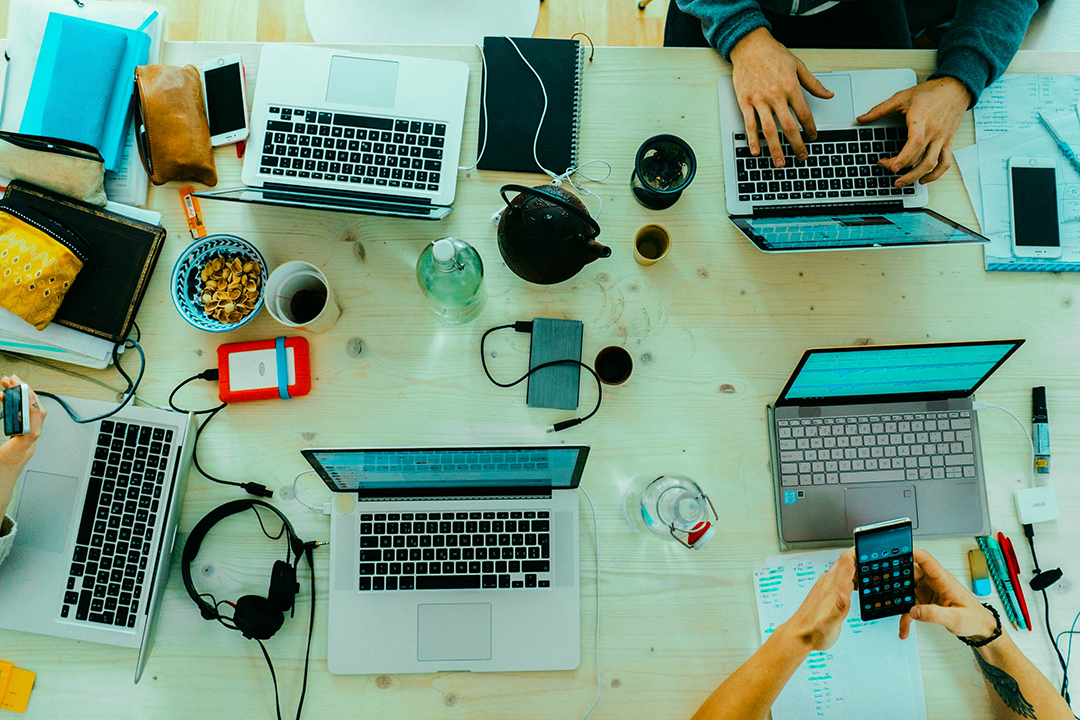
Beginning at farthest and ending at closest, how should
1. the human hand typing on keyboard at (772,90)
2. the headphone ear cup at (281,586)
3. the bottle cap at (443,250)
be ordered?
the human hand typing on keyboard at (772,90) → the headphone ear cup at (281,586) → the bottle cap at (443,250)

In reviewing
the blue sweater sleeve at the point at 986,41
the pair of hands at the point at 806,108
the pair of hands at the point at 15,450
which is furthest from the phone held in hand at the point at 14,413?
the blue sweater sleeve at the point at 986,41

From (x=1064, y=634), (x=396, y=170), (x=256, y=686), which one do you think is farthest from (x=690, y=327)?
(x=256, y=686)

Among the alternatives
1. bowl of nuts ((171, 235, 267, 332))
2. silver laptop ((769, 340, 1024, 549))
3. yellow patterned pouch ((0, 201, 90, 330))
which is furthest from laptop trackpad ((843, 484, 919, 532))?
yellow patterned pouch ((0, 201, 90, 330))

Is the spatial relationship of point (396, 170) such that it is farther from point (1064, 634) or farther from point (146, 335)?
point (1064, 634)

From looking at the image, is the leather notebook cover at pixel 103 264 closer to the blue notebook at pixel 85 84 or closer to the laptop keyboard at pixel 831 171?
the blue notebook at pixel 85 84

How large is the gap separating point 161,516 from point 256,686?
0.32 meters

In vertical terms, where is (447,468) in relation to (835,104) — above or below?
below

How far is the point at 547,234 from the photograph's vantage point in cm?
91

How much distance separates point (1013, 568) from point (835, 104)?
0.88m

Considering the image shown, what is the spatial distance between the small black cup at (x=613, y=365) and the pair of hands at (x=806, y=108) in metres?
0.44

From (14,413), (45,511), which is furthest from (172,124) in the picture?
(45,511)

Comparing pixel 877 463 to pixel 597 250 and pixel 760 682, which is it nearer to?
pixel 760 682

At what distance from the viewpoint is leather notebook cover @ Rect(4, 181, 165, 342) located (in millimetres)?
1062

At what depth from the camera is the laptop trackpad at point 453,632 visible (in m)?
1.01
